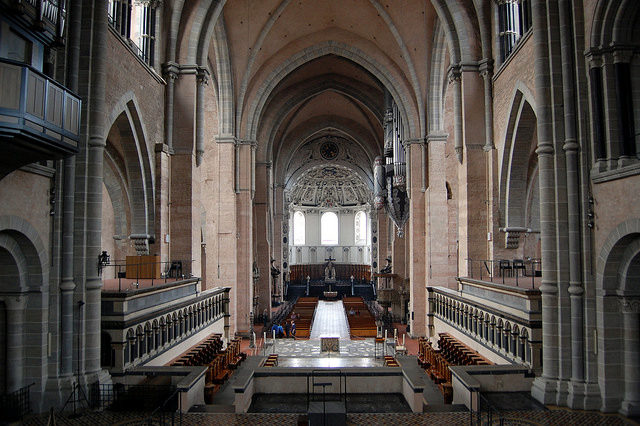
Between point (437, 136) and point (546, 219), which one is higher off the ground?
point (437, 136)

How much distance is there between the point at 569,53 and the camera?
11.1 metres

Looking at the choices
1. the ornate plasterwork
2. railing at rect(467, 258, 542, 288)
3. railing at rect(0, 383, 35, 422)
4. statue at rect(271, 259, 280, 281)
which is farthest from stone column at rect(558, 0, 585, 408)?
the ornate plasterwork

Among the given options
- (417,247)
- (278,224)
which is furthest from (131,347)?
(278,224)

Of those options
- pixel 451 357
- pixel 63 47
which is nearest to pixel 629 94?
pixel 451 357

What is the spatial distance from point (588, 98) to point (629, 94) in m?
0.76

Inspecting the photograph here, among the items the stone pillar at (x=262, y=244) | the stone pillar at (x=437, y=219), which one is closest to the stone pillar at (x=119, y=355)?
the stone pillar at (x=437, y=219)

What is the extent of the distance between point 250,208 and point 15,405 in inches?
746

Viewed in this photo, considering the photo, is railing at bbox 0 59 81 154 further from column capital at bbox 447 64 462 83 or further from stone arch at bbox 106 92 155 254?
column capital at bbox 447 64 462 83

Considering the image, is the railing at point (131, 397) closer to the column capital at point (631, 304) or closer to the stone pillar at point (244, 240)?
the column capital at point (631, 304)

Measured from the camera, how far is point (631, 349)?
32.8 ft

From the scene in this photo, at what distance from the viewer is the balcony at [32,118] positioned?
786 cm

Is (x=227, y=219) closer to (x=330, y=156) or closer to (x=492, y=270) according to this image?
(x=492, y=270)

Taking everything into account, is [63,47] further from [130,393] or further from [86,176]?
[130,393]

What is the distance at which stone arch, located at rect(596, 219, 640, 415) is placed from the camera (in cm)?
993
